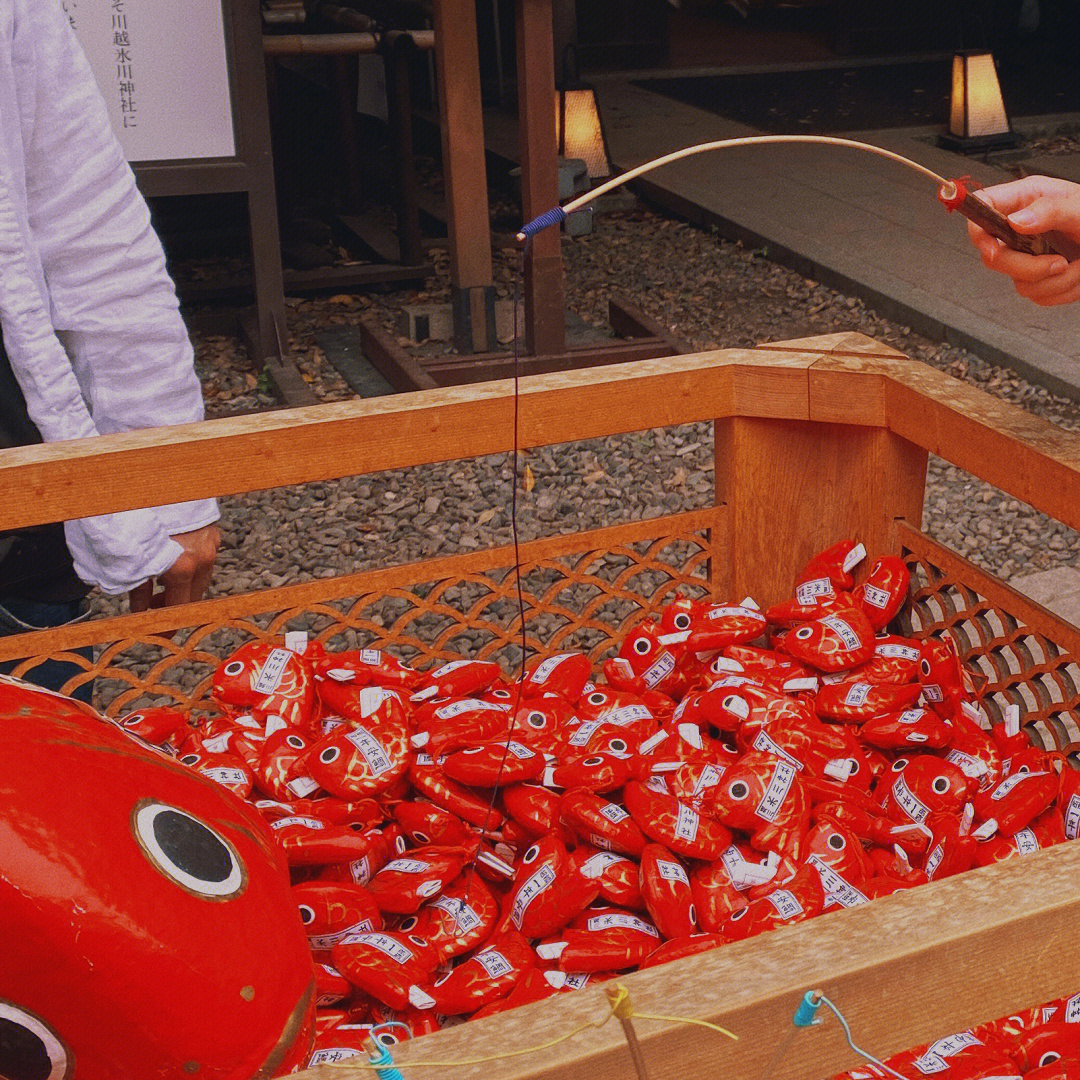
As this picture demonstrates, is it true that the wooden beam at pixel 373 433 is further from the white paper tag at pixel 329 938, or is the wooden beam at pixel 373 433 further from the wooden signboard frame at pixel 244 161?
the wooden signboard frame at pixel 244 161

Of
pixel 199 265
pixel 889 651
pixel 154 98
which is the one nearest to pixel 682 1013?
pixel 889 651

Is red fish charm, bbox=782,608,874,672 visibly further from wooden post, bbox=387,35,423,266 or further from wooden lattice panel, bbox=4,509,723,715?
wooden post, bbox=387,35,423,266

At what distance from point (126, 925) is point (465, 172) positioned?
4365 millimetres

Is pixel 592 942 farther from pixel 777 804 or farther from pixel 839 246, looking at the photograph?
pixel 839 246

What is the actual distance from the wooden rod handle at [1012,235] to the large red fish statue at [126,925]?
3.21ft

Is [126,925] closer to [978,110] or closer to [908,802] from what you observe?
[908,802]

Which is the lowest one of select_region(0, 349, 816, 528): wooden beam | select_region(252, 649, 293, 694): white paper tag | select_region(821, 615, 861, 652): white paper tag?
select_region(252, 649, 293, 694): white paper tag

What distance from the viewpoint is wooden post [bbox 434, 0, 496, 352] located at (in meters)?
4.83

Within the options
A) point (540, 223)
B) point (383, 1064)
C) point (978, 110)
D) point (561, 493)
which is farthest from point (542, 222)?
point (978, 110)

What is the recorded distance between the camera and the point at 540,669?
1.98 meters

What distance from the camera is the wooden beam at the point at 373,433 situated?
1690mm

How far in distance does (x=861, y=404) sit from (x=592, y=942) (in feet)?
2.95

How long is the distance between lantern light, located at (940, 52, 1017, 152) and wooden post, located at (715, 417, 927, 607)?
6.57 meters

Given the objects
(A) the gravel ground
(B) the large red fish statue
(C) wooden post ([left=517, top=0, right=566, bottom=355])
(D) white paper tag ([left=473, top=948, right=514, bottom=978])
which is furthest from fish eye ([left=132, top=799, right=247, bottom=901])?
(C) wooden post ([left=517, top=0, right=566, bottom=355])
